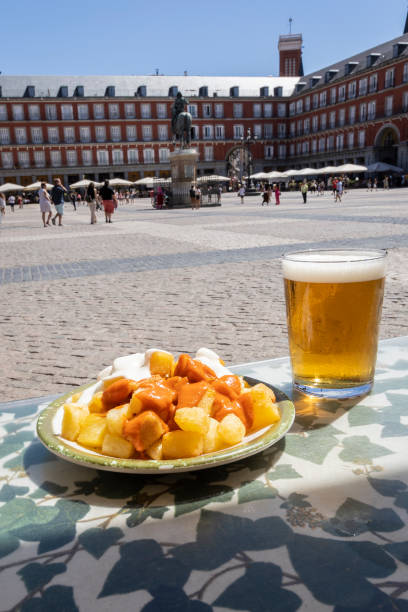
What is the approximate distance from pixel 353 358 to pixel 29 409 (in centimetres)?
67

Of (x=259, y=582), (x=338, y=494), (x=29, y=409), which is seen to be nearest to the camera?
(x=259, y=582)

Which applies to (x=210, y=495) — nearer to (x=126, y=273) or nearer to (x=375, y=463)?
(x=375, y=463)

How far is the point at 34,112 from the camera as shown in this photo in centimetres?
5419

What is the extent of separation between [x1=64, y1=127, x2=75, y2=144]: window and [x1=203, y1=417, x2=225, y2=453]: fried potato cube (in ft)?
191

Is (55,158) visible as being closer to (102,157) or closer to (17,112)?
(102,157)

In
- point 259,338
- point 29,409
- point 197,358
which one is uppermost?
point 197,358

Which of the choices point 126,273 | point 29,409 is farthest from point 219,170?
point 29,409

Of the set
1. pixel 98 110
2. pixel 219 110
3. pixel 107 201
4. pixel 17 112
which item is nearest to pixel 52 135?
pixel 17 112

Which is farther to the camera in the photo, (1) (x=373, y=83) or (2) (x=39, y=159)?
(2) (x=39, y=159)

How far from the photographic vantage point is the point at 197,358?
1019 millimetres

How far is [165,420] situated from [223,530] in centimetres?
20

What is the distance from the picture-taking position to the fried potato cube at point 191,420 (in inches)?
31.0

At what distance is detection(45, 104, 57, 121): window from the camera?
54.6 metres

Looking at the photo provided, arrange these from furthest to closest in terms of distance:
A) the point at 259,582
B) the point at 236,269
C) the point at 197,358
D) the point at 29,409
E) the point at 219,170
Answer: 1. the point at 219,170
2. the point at 236,269
3. the point at 29,409
4. the point at 197,358
5. the point at 259,582
